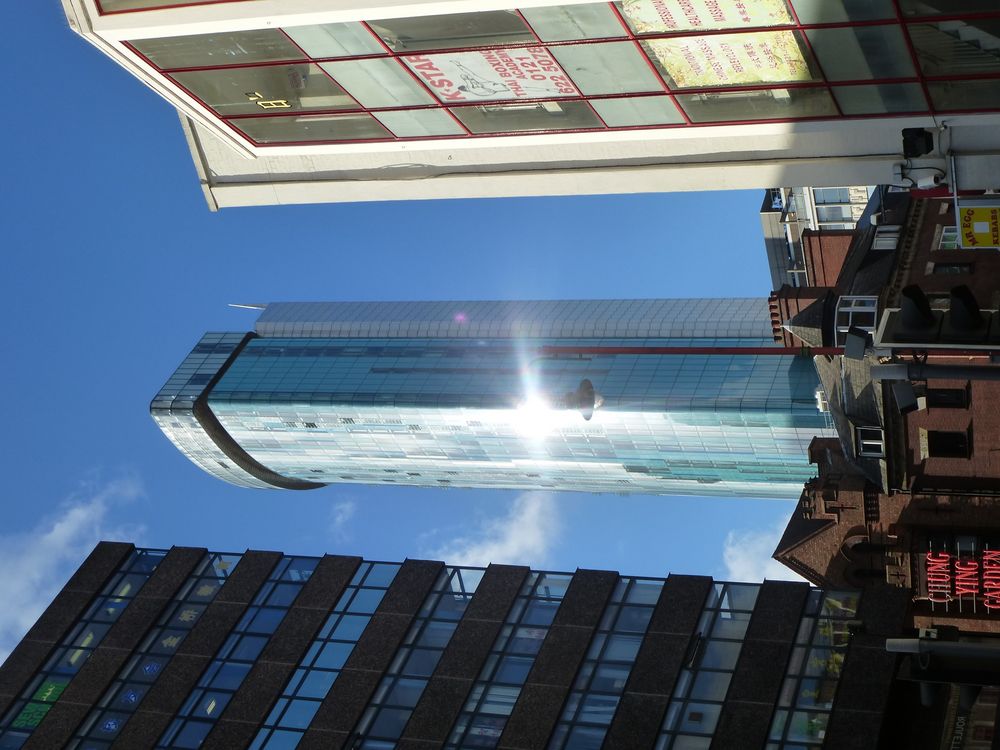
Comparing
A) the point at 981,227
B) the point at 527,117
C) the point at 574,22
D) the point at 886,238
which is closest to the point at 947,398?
the point at 886,238

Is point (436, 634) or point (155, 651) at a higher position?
point (436, 634)

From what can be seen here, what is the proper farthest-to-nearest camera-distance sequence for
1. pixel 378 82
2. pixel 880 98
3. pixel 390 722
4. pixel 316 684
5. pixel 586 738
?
pixel 316 684 < pixel 390 722 < pixel 586 738 < pixel 378 82 < pixel 880 98

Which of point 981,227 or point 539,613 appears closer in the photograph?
point 981,227

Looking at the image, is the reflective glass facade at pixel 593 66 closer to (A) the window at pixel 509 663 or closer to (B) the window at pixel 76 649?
(A) the window at pixel 509 663

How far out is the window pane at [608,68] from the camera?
1060 inches

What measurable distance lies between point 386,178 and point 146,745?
23.3 metres

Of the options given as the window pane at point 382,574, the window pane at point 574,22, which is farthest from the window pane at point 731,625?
the window pane at point 574,22

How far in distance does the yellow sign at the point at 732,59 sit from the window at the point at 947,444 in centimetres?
2017

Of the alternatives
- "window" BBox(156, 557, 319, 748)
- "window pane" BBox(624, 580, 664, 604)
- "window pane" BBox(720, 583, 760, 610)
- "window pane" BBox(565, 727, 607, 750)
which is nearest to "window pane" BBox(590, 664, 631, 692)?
"window pane" BBox(565, 727, 607, 750)

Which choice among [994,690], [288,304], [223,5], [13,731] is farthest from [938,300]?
[288,304]

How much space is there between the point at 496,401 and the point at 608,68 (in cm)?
8775

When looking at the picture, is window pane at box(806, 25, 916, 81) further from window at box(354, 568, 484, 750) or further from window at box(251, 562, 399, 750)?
window at box(251, 562, 399, 750)

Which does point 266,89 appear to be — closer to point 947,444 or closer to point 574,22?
point 574,22

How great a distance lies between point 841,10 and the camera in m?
24.2
